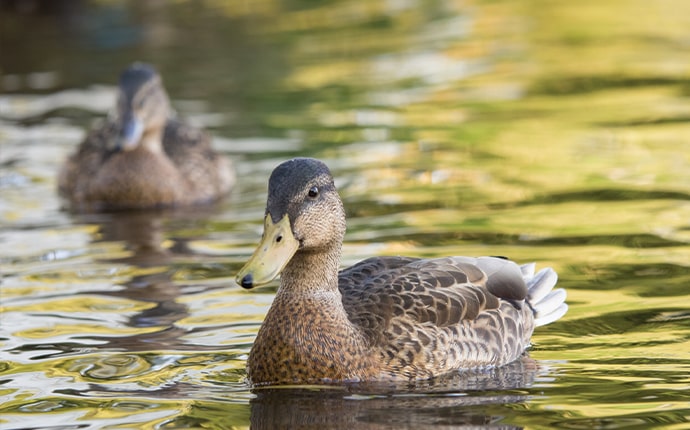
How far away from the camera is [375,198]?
1290 cm

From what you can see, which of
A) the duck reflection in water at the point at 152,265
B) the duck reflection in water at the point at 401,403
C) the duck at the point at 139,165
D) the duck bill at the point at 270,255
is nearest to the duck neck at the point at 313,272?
the duck bill at the point at 270,255

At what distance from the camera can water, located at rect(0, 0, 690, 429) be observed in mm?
7645

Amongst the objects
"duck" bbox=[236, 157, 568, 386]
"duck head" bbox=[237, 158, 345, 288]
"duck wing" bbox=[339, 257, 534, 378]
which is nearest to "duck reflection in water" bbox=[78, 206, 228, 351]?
"duck" bbox=[236, 157, 568, 386]

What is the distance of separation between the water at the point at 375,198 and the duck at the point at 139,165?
36 cm

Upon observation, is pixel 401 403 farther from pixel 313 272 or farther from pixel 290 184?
pixel 290 184

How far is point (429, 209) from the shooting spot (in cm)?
1230

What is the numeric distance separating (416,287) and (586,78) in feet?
35.4

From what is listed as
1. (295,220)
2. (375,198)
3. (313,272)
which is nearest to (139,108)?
(375,198)

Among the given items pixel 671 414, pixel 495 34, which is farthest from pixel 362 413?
pixel 495 34

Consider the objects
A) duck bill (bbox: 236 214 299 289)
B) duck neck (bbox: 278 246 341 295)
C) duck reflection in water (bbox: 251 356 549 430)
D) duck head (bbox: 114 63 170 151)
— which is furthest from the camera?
duck head (bbox: 114 63 170 151)

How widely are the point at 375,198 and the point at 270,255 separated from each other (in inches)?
215

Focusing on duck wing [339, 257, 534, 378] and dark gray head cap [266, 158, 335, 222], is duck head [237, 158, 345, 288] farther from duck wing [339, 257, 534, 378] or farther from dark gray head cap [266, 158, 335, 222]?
duck wing [339, 257, 534, 378]

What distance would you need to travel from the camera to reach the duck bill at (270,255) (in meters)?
7.41

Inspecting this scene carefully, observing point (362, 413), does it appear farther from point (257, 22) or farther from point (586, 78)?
point (257, 22)
